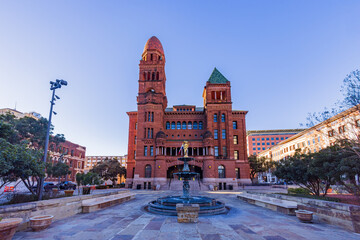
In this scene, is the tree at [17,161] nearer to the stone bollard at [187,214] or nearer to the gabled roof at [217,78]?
the stone bollard at [187,214]

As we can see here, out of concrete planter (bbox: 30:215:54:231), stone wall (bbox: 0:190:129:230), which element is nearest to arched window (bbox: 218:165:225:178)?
stone wall (bbox: 0:190:129:230)

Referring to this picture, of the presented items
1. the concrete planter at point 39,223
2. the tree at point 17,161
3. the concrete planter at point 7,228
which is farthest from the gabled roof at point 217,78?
the concrete planter at point 7,228

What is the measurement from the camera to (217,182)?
40156mm

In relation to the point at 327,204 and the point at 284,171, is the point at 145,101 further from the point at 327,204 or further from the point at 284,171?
the point at 327,204

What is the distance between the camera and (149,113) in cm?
4366

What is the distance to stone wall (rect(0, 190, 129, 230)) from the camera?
7.70 m

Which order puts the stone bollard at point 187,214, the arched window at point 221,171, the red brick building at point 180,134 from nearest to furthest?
the stone bollard at point 187,214, the red brick building at point 180,134, the arched window at point 221,171

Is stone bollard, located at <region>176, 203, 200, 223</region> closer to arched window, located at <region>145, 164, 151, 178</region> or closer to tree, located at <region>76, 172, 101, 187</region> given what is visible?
tree, located at <region>76, 172, 101, 187</region>

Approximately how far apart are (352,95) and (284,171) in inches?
344

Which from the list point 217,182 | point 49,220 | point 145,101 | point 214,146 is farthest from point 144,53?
point 49,220

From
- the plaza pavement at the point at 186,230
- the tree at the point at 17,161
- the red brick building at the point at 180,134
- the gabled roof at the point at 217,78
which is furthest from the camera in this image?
the gabled roof at the point at 217,78

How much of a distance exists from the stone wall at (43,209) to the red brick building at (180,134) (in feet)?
93.5

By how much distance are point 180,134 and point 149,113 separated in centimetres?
995

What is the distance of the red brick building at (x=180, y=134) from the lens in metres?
40.8
